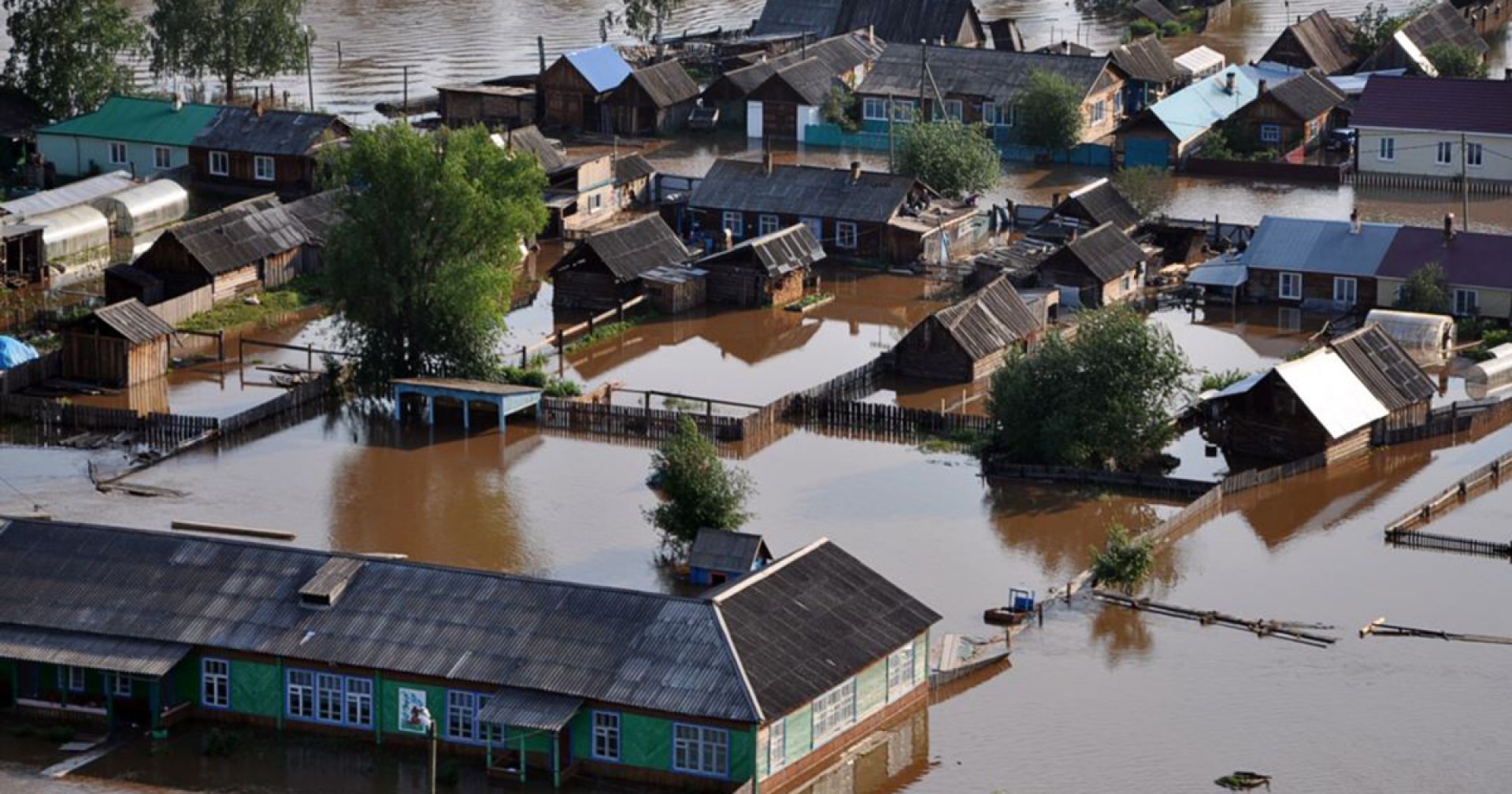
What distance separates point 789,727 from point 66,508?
18120 mm

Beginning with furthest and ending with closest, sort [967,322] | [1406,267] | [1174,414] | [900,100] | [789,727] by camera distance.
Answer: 1. [900,100]
2. [1406,267]
3. [967,322]
4. [1174,414]
5. [789,727]

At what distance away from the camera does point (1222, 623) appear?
40.6 metres

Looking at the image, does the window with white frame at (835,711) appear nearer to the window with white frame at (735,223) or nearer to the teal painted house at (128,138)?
the window with white frame at (735,223)

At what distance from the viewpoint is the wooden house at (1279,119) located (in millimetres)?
78062

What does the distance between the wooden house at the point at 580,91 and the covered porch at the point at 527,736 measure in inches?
1991

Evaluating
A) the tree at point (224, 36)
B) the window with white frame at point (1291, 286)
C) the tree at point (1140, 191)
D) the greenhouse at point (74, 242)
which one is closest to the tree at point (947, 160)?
the tree at point (1140, 191)

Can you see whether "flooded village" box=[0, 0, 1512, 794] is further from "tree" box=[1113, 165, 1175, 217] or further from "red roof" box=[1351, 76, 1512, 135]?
"tree" box=[1113, 165, 1175, 217]

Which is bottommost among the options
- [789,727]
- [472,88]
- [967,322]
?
[789,727]

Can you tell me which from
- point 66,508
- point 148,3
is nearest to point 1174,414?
point 66,508

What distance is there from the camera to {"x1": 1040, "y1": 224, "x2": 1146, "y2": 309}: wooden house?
6047cm

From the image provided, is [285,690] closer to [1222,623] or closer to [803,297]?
[1222,623]

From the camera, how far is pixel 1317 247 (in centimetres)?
6150

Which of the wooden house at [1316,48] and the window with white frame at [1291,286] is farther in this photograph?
the wooden house at [1316,48]

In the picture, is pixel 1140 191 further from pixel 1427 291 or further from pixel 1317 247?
pixel 1427 291
